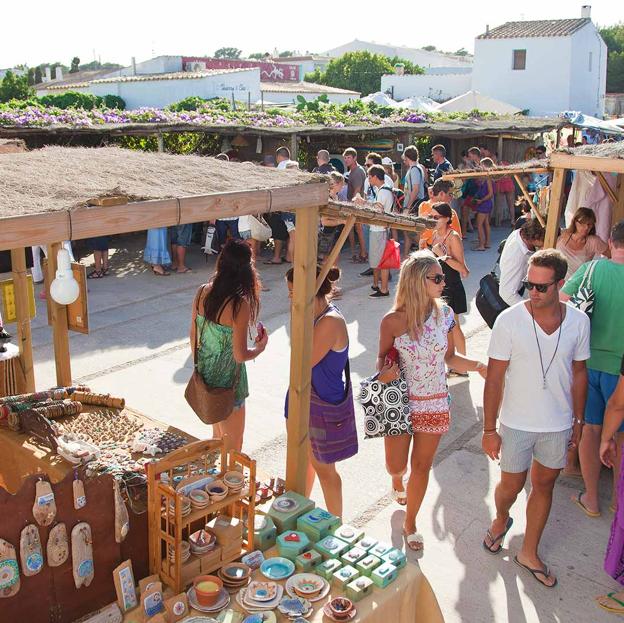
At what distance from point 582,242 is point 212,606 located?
426 centimetres

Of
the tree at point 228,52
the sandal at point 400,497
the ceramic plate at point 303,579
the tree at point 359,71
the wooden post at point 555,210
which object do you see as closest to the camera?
the ceramic plate at point 303,579

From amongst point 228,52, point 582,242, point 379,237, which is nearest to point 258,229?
point 379,237

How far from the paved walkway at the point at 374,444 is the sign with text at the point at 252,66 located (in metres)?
42.8

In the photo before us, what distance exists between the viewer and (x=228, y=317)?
4.47m

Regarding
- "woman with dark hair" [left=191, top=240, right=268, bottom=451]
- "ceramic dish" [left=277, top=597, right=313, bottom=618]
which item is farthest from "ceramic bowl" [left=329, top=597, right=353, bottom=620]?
"woman with dark hair" [left=191, top=240, right=268, bottom=451]

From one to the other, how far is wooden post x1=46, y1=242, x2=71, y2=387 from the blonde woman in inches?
87.7

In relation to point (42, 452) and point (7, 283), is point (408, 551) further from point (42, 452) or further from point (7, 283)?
point (7, 283)

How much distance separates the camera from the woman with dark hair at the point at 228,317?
14.6 feet

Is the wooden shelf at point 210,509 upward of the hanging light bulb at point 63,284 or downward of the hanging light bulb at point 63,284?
downward

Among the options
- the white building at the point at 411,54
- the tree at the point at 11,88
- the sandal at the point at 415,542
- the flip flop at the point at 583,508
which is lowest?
the flip flop at the point at 583,508

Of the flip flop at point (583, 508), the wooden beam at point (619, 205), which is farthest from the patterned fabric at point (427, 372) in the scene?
the wooden beam at point (619, 205)

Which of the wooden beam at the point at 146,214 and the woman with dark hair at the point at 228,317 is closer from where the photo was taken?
the wooden beam at the point at 146,214

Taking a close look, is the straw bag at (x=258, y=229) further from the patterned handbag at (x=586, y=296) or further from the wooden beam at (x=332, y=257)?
the wooden beam at (x=332, y=257)

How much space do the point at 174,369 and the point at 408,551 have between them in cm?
367
